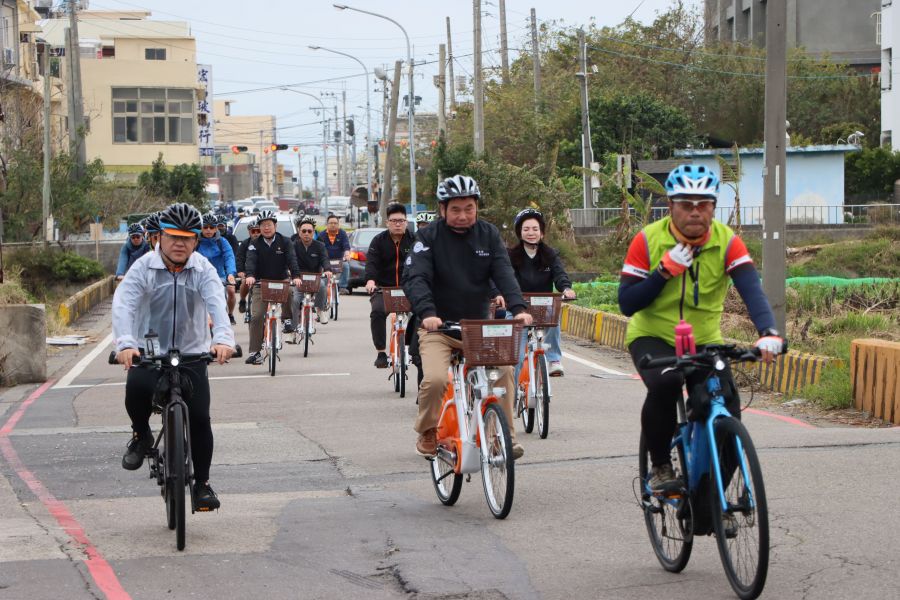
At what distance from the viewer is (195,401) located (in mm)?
7398

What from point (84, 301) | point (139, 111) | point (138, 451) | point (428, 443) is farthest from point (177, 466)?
point (139, 111)

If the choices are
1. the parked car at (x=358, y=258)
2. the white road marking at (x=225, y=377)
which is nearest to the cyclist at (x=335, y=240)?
the white road marking at (x=225, y=377)

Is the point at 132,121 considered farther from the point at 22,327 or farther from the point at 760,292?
the point at 760,292

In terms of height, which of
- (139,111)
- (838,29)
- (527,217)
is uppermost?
(838,29)

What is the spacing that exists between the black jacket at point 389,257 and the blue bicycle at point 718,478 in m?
8.82

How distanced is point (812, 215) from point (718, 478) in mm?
40063

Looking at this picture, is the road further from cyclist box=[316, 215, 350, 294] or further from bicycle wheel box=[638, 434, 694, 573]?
cyclist box=[316, 215, 350, 294]

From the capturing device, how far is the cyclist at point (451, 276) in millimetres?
8352

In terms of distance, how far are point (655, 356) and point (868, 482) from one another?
284cm

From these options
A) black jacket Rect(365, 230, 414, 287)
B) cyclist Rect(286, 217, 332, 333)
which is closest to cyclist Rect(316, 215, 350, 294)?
cyclist Rect(286, 217, 332, 333)

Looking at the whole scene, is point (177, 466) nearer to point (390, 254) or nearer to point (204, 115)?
point (390, 254)

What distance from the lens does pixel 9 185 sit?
132 ft

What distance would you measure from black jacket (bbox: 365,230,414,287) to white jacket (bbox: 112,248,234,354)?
7155 mm

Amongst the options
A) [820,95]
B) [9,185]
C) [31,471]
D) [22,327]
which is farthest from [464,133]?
[31,471]
